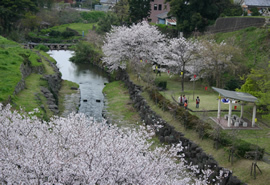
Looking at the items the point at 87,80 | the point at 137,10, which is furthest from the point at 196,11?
the point at 87,80

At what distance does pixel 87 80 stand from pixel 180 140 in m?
24.9

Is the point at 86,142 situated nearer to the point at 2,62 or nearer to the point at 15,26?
the point at 2,62

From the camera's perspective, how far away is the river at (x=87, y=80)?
30.2 meters

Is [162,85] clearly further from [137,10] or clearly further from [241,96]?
[137,10]

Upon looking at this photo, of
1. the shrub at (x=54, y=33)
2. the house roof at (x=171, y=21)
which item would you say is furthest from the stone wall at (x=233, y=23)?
the shrub at (x=54, y=33)

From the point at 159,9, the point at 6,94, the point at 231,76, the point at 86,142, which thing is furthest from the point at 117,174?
the point at 159,9

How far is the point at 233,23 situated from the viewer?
38094 mm

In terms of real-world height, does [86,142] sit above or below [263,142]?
above

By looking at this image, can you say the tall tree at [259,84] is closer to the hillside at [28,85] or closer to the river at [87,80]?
the river at [87,80]

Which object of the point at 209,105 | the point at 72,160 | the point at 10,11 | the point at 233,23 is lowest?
the point at 209,105

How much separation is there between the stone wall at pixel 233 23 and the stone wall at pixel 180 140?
14.0 m

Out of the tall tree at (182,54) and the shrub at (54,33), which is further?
the shrub at (54,33)

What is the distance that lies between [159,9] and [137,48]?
32.3m

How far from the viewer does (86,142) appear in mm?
12703
